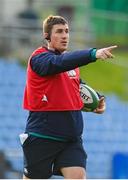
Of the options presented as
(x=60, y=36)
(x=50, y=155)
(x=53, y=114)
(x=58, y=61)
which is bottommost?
(x=50, y=155)

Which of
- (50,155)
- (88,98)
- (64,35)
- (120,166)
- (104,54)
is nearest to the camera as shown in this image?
(104,54)

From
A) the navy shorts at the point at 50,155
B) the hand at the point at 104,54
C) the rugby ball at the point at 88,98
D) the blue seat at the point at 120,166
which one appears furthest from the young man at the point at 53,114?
the blue seat at the point at 120,166

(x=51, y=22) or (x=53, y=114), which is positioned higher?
(x=51, y=22)

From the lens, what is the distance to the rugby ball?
5.59 meters

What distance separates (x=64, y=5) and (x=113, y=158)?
15.4ft

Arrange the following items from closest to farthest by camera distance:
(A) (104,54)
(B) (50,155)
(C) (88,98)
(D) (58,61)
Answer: (A) (104,54)
(D) (58,61)
(B) (50,155)
(C) (88,98)

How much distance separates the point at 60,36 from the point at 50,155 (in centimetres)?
89

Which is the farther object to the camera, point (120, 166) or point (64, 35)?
point (120, 166)

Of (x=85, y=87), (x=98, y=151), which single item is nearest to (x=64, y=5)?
(x=98, y=151)

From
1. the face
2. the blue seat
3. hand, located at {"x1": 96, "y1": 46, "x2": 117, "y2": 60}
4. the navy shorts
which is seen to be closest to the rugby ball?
the navy shorts

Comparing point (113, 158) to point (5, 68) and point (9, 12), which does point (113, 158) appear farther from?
A: point (9, 12)

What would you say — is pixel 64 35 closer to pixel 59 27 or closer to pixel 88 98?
pixel 59 27

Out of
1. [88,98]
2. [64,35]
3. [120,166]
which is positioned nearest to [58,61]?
[64,35]

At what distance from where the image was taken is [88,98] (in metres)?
5.59
